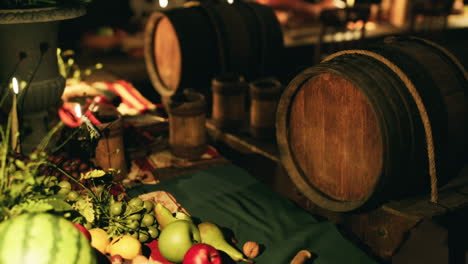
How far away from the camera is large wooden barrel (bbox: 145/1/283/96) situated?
13.3 feet

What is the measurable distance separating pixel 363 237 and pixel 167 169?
1.30 meters

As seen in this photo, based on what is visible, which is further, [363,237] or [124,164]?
[124,164]

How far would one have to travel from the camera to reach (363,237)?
2.51 m

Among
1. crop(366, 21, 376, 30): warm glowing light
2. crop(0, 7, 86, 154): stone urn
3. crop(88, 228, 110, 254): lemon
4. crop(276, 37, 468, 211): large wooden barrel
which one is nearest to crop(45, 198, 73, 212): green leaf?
crop(88, 228, 110, 254): lemon

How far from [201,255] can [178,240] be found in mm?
168

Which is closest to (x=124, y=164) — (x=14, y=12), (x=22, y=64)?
(x=22, y=64)

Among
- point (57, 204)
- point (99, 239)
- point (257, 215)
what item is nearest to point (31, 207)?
point (57, 204)

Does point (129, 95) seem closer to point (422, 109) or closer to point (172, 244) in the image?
point (172, 244)

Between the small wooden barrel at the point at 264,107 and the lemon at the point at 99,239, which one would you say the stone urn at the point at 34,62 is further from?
the small wooden barrel at the point at 264,107

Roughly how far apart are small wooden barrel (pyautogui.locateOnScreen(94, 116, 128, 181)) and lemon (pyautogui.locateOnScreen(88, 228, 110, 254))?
656 millimetres

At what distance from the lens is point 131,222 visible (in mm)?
2117

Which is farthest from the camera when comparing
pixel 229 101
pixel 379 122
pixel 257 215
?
pixel 229 101

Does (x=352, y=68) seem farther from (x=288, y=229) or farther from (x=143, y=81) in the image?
(x=143, y=81)

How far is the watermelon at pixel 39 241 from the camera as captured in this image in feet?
4.91
